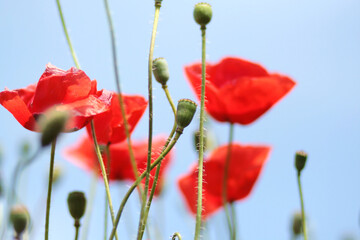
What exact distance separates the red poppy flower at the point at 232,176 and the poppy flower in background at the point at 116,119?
368 mm

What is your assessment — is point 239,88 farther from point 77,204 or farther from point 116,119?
point 77,204

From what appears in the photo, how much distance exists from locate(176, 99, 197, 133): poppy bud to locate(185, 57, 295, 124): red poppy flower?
46 cm

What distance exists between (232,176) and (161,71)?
1.99ft

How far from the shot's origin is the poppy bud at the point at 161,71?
80cm

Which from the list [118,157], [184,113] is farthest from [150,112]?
[118,157]

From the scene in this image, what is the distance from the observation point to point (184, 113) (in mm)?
712

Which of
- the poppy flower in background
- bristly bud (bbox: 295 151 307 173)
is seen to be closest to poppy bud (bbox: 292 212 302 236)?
bristly bud (bbox: 295 151 307 173)

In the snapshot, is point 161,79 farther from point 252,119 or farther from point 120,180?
point 120,180

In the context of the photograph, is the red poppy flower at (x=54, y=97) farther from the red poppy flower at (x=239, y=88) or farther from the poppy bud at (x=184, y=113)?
the red poppy flower at (x=239, y=88)

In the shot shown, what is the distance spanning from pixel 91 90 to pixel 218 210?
573 mm

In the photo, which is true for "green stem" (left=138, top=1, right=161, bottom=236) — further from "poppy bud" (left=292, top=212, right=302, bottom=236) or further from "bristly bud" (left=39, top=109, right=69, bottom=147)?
"poppy bud" (left=292, top=212, right=302, bottom=236)

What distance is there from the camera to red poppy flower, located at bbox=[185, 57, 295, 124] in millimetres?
1193

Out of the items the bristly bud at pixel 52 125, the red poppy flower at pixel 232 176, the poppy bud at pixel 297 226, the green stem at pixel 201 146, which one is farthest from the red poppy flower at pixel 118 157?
the bristly bud at pixel 52 125

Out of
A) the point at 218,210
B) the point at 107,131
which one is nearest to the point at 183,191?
the point at 218,210
